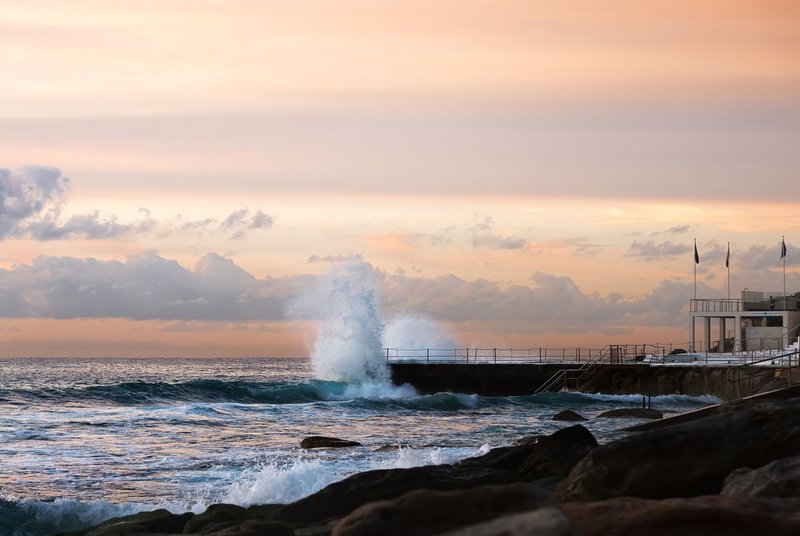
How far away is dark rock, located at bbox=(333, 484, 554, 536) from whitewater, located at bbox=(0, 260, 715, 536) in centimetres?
919

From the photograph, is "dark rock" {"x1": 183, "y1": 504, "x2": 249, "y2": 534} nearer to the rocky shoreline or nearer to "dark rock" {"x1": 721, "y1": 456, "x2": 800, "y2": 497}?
the rocky shoreline

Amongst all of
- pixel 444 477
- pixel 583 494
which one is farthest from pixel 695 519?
pixel 444 477

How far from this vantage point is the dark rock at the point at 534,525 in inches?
250

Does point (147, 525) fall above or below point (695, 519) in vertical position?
below

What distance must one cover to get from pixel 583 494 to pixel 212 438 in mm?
21637

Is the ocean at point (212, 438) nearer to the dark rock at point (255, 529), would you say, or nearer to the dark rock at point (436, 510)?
the dark rock at point (255, 529)

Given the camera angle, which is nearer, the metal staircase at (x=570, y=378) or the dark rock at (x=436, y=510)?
the dark rock at (x=436, y=510)

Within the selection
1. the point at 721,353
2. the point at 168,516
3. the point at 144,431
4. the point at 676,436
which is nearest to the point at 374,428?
the point at 144,431

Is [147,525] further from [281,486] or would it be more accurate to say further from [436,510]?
[436,510]

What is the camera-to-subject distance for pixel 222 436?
31125mm

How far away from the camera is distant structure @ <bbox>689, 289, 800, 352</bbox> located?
188ft

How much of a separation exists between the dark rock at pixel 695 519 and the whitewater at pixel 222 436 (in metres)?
9.59

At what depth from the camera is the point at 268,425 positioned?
3569 centimetres

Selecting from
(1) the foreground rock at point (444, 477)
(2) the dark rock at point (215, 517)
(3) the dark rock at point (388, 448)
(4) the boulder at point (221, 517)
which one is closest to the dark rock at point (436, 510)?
(1) the foreground rock at point (444, 477)
